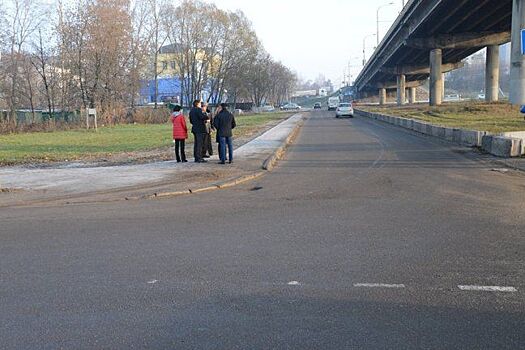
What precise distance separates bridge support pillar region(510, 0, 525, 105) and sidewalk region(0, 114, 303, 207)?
2075 cm

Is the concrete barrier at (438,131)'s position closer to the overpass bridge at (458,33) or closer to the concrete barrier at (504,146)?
the concrete barrier at (504,146)

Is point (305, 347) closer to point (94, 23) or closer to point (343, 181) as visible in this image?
point (343, 181)

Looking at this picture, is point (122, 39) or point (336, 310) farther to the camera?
point (122, 39)

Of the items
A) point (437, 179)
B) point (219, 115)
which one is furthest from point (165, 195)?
point (437, 179)

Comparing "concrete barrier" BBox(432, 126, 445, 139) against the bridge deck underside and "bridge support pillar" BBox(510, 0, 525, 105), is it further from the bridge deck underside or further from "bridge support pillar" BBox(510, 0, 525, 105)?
the bridge deck underside

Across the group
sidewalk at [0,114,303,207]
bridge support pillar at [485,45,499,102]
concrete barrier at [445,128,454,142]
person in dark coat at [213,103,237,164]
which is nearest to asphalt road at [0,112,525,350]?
sidewalk at [0,114,303,207]

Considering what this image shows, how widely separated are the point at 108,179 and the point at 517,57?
88.6ft

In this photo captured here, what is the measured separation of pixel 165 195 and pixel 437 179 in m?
6.37

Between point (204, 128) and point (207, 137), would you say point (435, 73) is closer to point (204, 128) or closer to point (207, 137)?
point (207, 137)

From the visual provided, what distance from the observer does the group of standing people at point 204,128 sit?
15.9 metres

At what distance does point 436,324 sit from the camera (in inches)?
171

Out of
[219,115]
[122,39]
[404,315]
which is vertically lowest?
[404,315]

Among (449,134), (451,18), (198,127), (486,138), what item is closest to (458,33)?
(451,18)

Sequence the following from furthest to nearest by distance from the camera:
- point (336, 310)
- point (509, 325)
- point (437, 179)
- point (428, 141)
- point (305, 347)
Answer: point (428, 141) → point (437, 179) → point (336, 310) → point (509, 325) → point (305, 347)
